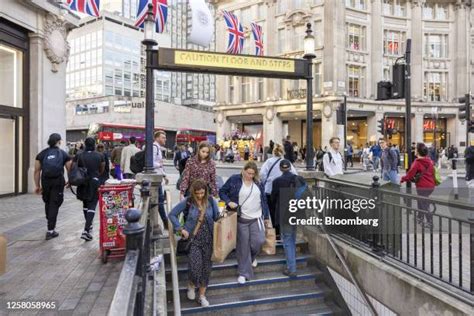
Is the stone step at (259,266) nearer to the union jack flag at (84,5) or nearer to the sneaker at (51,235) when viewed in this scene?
the sneaker at (51,235)

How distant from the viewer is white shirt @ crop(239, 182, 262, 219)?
5887mm

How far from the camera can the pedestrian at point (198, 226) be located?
17.3 ft

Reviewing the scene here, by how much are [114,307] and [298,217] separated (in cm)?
543

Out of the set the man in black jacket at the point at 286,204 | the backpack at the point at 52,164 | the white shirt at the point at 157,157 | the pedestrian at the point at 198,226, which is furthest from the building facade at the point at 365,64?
the pedestrian at the point at 198,226

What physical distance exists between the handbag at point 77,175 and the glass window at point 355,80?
3534 cm

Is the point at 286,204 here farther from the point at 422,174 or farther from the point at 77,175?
the point at 77,175

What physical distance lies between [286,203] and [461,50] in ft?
142

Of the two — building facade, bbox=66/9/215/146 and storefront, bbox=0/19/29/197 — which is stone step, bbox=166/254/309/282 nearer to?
storefront, bbox=0/19/29/197

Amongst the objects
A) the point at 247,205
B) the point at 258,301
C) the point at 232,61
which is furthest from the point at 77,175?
the point at 258,301

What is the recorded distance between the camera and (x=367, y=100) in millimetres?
38562

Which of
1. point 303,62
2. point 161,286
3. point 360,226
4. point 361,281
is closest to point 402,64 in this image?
point 303,62

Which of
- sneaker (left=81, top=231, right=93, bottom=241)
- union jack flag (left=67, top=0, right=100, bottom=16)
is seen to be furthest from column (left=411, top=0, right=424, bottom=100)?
sneaker (left=81, top=231, right=93, bottom=241)

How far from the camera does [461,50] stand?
41156 millimetres

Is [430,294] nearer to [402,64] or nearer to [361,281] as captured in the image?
[361,281]
